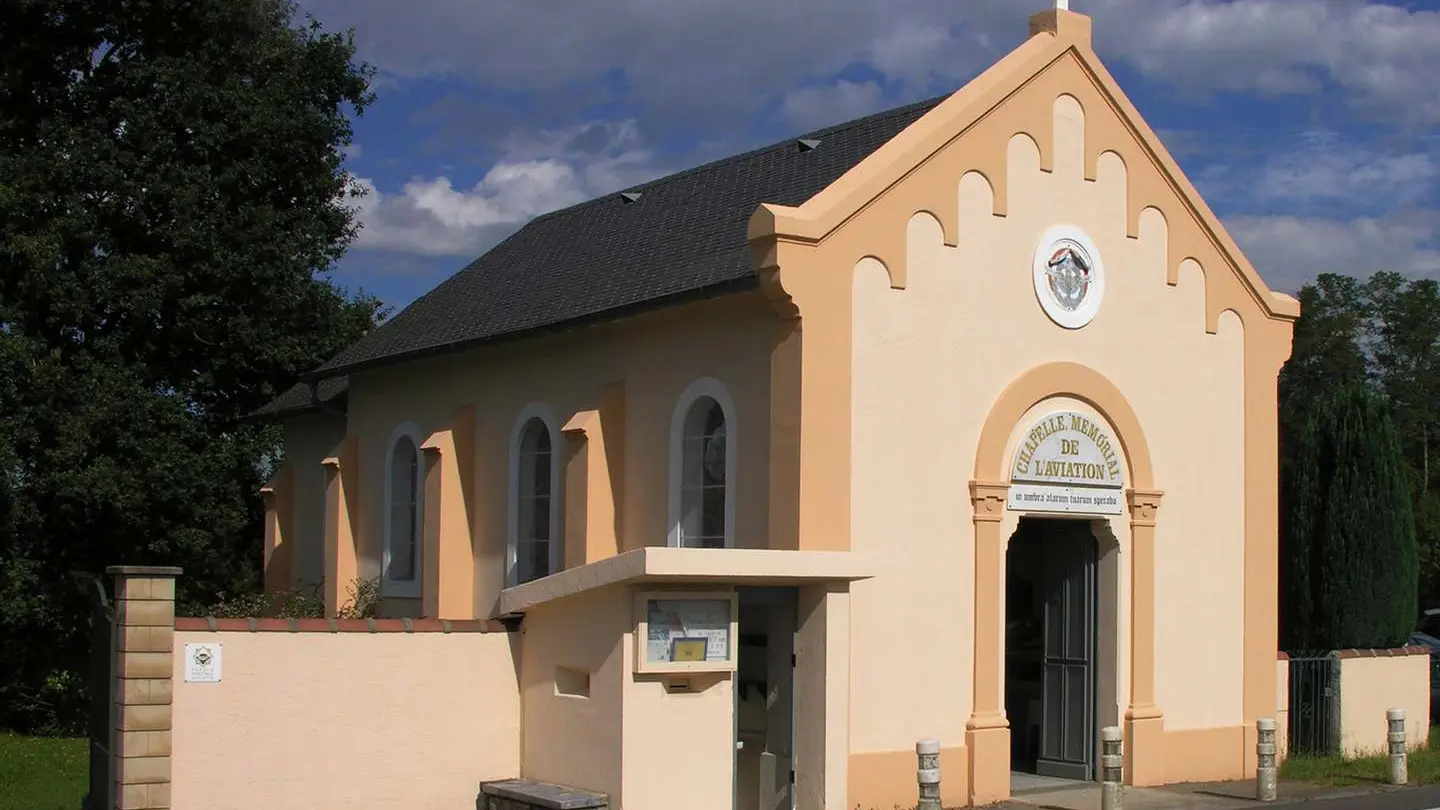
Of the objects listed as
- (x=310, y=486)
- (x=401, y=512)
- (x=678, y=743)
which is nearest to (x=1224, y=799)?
(x=678, y=743)

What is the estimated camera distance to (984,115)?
1658 cm

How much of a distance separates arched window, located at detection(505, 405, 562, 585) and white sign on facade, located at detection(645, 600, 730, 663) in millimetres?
6347

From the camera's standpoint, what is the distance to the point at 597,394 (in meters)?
18.4

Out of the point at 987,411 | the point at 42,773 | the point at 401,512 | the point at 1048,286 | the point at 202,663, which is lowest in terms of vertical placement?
the point at 42,773

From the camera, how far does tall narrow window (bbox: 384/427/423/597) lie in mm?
23453

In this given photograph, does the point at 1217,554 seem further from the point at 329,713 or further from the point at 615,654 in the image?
the point at 329,713

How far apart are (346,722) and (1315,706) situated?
12.2 meters

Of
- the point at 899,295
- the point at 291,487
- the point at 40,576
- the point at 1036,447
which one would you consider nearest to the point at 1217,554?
the point at 1036,447

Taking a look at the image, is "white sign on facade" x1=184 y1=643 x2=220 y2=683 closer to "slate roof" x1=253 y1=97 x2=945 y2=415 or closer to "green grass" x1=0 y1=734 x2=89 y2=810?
Answer: "green grass" x1=0 y1=734 x2=89 y2=810

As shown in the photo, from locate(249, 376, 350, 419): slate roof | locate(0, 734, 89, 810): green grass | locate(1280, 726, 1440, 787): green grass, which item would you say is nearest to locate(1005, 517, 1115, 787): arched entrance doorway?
locate(1280, 726, 1440, 787): green grass

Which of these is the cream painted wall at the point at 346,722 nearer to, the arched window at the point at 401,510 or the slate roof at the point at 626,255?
the slate roof at the point at 626,255

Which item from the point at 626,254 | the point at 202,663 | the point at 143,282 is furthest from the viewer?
the point at 143,282

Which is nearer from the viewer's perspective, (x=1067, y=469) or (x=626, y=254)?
(x=1067, y=469)

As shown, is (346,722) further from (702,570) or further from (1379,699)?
(1379,699)
